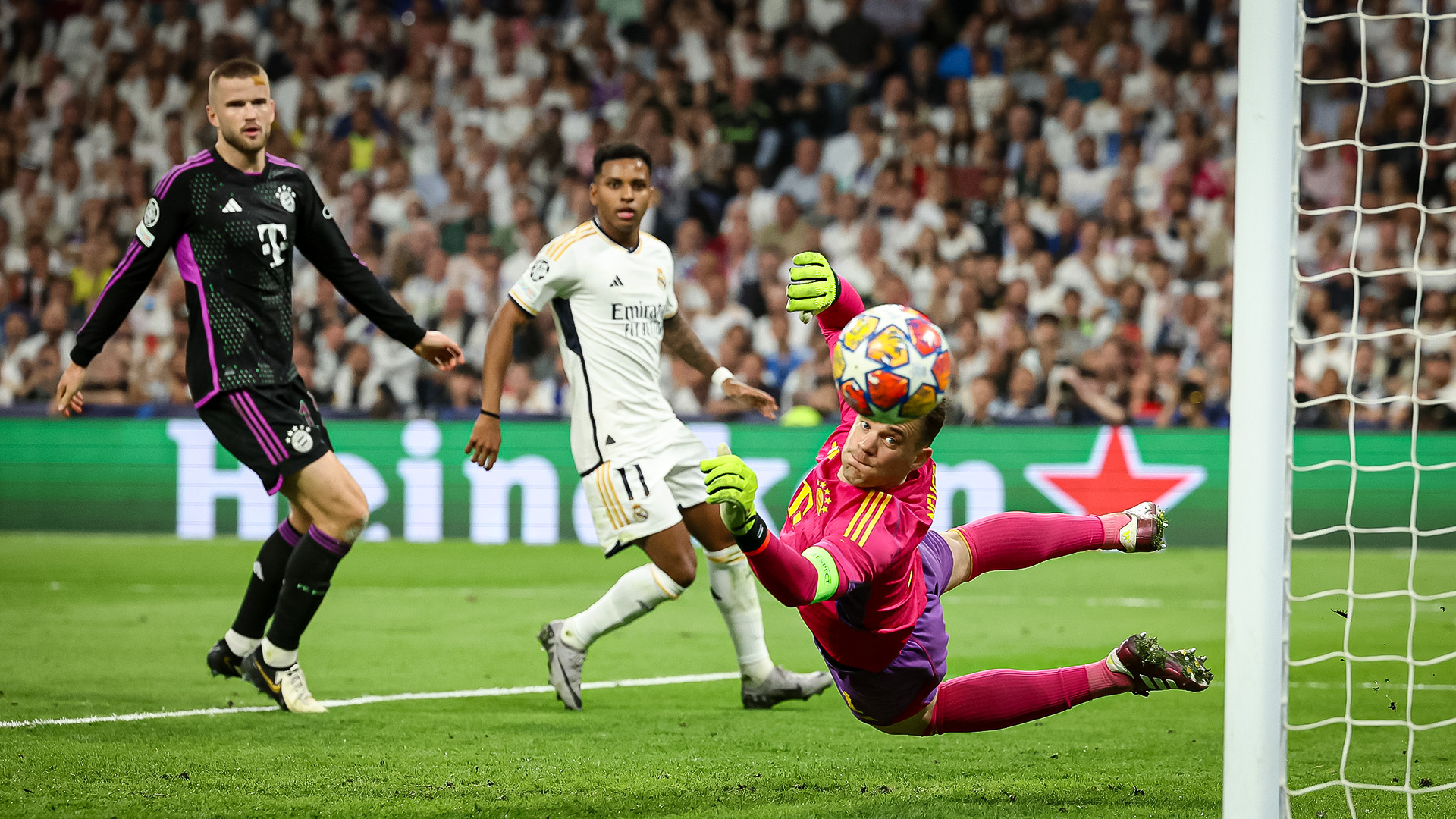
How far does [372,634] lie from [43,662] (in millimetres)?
1723

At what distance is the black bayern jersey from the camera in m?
5.49

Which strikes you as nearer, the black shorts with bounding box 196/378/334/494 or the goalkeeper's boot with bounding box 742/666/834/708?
the black shorts with bounding box 196/378/334/494

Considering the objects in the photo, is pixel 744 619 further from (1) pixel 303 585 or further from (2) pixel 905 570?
(2) pixel 905 570

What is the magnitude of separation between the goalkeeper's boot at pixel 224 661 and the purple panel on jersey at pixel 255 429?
0.93m

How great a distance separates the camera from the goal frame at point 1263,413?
11.2 ft

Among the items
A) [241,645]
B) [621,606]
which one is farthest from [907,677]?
[241,645]

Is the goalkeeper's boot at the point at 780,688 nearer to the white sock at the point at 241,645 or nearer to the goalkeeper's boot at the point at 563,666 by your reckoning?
the goalkeeper's boot at the point at 563,666

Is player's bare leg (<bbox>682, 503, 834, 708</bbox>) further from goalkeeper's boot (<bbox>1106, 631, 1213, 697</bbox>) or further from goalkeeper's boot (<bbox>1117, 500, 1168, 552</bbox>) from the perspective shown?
goalkeeper's boot (<bbox>1106, 631, 1213, 697</bbox>)

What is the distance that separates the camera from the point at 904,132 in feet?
49.5

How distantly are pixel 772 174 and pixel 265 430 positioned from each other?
10197 mm

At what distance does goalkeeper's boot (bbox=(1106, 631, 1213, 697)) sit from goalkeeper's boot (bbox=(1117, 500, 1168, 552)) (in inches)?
17.2

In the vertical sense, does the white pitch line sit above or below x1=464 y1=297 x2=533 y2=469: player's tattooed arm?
below

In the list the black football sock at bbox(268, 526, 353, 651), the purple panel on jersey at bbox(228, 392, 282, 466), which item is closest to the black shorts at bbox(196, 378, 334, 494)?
the purple panel on jersey at bbox(228, 392, 282, 466)

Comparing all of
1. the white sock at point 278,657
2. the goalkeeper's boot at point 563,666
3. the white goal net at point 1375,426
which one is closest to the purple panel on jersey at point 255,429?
the white sock at point 278,657
